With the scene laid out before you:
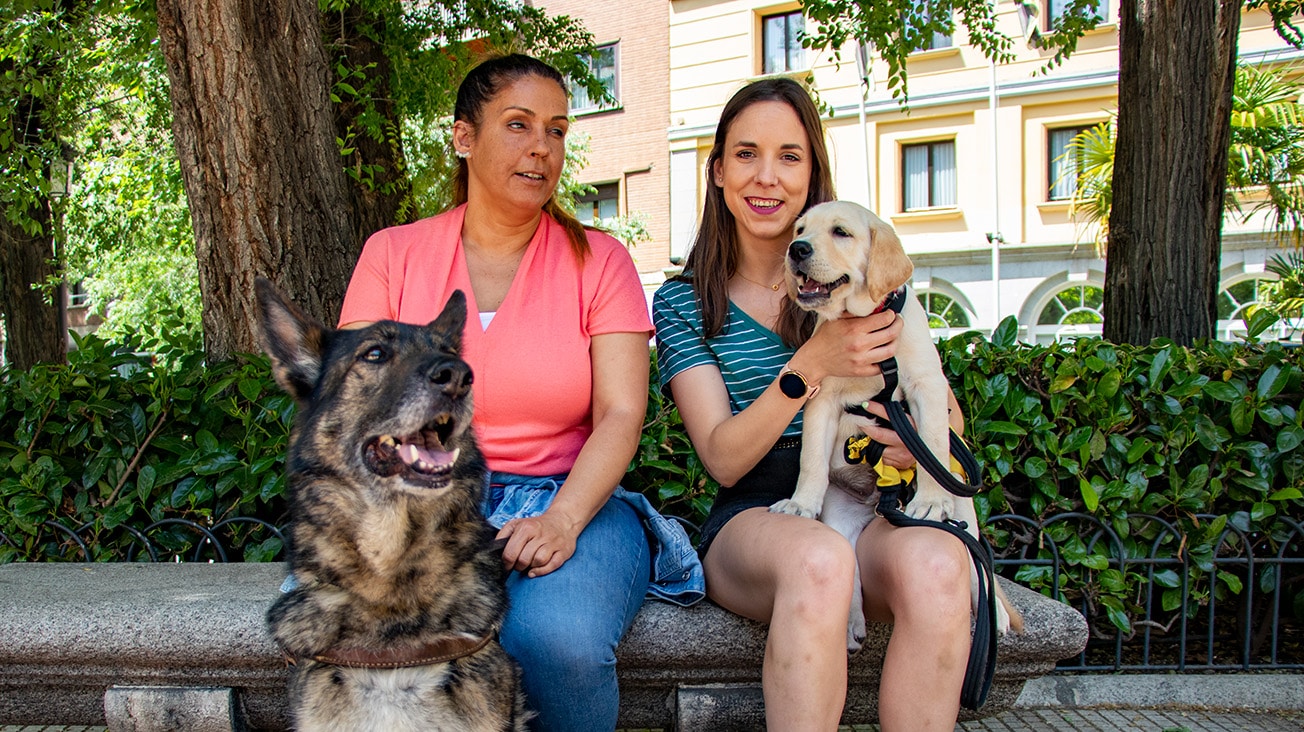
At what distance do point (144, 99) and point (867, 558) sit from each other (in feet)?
31.8

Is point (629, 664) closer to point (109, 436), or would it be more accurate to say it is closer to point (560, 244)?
point (560, 244)

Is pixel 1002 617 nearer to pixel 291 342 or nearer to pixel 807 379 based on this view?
pixel 807 379

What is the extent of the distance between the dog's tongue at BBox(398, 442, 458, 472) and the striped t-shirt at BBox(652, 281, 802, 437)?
115 centimetres

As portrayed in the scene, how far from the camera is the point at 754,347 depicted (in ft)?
10.7

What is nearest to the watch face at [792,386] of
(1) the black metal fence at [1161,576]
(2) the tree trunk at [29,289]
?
(1) the black metal fence at [1161,576]

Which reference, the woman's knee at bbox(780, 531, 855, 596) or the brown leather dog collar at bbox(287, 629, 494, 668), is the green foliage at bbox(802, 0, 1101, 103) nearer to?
the woman's knee at bbox(780, 531, 855, 596)

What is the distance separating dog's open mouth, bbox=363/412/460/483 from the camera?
223cm

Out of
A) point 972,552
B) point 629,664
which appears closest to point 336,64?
point 629,664

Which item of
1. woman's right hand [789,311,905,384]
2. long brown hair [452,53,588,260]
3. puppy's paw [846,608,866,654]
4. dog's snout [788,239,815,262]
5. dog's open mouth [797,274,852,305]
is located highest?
long brown hair [452,53,588,260]

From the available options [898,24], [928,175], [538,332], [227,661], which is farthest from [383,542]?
[928,175]

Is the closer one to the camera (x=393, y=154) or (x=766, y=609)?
(x=766, y=609)

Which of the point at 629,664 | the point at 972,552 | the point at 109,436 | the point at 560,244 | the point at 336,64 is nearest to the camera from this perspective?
the point at 972,552

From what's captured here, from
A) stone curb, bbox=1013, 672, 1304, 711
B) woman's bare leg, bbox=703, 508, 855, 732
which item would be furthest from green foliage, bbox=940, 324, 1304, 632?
woman's bare leg, bbox=703, 508, 855, 732

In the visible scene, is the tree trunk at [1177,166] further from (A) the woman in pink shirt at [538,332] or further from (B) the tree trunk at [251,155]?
(B) the tree trunk at [251,155]
